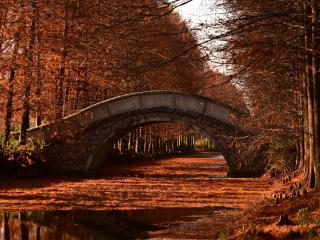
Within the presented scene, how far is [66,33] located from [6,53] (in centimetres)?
467

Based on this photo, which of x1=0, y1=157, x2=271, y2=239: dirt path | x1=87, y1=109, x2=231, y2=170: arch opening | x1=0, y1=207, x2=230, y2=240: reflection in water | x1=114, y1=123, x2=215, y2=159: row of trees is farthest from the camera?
x1=114, y1=123, x2=215, y2=159: row of trees

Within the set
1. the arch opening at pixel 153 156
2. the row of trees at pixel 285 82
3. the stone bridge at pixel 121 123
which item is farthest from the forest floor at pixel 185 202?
the arch opening at pixel 153 156

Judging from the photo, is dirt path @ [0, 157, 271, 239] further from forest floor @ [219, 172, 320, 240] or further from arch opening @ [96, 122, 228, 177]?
arch opening @ [96, 122, 228, 177]

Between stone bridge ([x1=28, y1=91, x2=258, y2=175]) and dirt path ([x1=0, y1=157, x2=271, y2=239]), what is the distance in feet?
6.01

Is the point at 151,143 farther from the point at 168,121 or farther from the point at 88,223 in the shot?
the point at 88,223

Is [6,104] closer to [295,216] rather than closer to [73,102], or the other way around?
[73,102]

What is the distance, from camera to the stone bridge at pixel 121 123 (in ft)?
62.3

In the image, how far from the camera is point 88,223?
9.13m

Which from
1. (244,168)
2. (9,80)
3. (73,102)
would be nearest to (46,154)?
(9,80)

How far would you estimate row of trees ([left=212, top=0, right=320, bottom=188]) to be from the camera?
23.1ft

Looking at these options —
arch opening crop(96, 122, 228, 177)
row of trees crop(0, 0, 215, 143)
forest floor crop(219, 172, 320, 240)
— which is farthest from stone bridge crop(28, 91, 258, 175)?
forest floor crop(219, 172, 320, 240)

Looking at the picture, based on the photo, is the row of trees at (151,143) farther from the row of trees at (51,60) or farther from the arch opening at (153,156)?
the row of trees at (51,60)

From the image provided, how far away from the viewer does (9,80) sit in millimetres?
17609

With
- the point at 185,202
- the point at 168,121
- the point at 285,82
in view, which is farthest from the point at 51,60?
the point at 185,202
